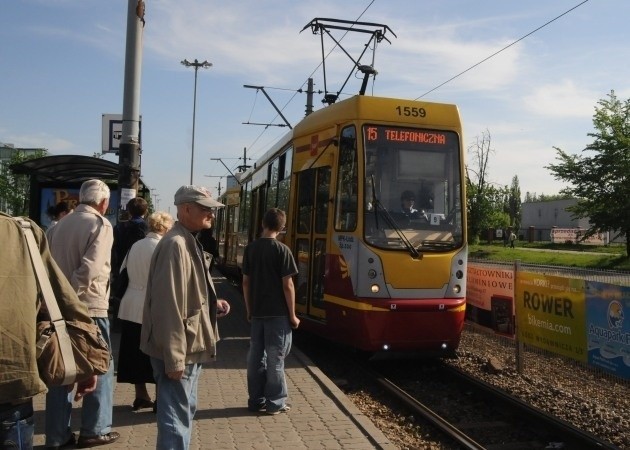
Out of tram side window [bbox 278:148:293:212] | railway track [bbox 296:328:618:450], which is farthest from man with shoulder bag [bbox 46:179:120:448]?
tram side window [bbox 278:148:293:212]

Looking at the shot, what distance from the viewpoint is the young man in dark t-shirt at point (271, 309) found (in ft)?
20.1

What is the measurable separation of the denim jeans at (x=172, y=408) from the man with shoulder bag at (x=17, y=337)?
4.25 feet

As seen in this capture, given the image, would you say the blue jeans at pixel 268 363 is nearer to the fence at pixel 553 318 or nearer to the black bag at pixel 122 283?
the black bag at pixel 122 283

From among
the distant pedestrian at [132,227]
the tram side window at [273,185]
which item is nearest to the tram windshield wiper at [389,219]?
the distant pedestrian at [132,227]

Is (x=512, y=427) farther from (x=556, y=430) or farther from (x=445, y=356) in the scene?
(x=445, y=356)

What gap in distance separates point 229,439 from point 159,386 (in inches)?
66.5

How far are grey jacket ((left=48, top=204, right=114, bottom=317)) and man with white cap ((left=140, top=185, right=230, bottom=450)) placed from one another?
924 mm

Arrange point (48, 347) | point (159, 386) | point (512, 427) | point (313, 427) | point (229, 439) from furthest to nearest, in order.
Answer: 1. point (512, 427)
2. point (313, 427)
3. point (229, 439)
4. point (159, 386)
5. point (48, 347)

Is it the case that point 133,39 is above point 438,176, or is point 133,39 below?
above

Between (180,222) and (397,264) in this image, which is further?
(397,264)

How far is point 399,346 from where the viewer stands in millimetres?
8336

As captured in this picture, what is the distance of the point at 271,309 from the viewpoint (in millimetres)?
6172

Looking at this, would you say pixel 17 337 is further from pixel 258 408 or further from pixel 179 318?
pixel 258 408

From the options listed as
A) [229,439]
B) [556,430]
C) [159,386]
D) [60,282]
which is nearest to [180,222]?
[159,386]
